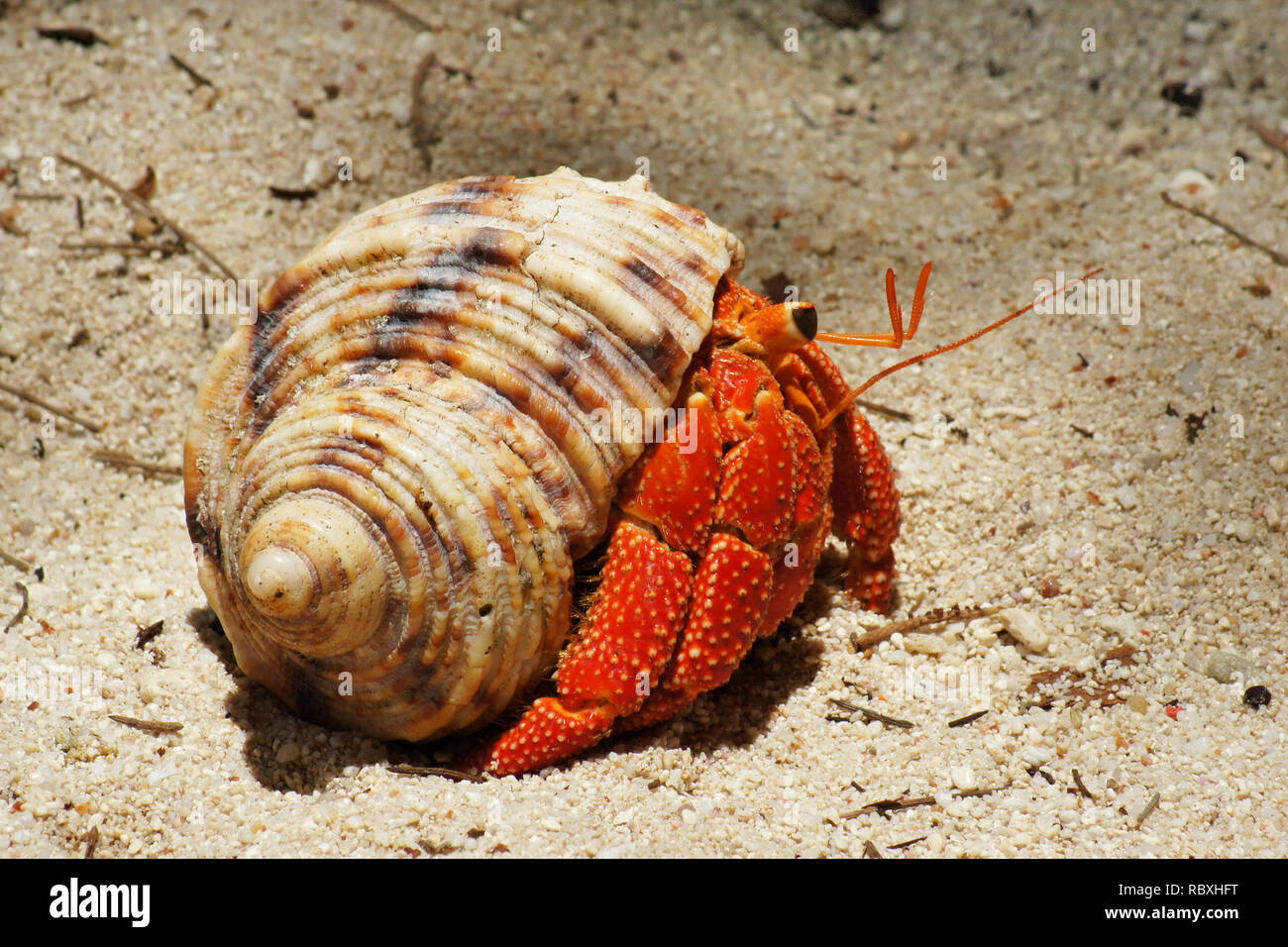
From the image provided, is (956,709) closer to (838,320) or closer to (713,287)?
(713,287)

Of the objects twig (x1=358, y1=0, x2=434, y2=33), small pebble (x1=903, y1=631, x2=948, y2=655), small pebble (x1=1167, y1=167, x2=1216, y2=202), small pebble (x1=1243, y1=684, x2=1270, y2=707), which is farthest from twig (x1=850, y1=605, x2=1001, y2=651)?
twig (x1=358, y1=0, x2=434, y2=33)

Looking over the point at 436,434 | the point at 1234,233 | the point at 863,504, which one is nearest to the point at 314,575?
the point at 436,434

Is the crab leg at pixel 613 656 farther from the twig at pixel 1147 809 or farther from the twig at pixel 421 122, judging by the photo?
the twig at pixel 421 122

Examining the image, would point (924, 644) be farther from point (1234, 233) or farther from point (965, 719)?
point (1234, 233)

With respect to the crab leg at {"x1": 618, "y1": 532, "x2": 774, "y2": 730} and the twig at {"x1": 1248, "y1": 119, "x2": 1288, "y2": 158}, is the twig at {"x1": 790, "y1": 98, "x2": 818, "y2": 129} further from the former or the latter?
the crab leg at {"x1": 618, "y1": 532, "x2": 774, "y2": 730}

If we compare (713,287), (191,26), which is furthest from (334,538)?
(191,26)
